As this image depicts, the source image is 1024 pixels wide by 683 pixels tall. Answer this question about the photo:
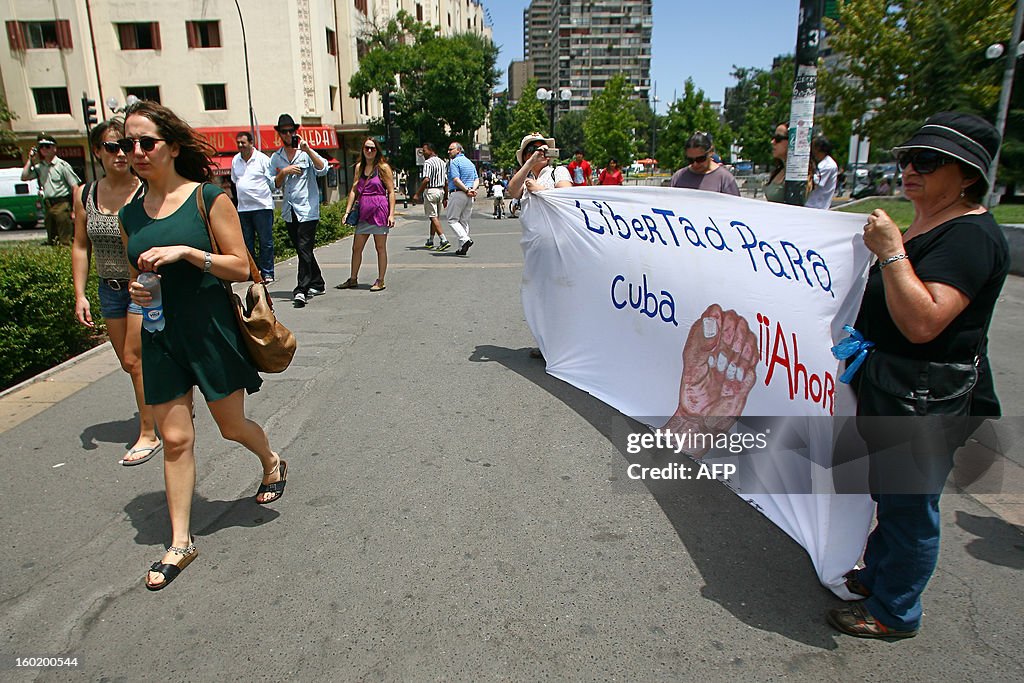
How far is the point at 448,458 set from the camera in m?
4.29

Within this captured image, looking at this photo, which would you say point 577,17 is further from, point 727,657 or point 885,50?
point 727,657

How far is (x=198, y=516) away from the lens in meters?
3.62

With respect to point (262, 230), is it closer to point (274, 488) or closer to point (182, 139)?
point (274, 488)

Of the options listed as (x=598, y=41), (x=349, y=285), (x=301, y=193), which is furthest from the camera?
(x=598, y=41)

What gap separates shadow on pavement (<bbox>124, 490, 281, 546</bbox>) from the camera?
347 cm

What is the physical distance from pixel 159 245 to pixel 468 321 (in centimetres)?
492

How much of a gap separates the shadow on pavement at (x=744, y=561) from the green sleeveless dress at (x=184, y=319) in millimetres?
2145

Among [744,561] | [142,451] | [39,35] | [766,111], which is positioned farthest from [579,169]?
[766,111]

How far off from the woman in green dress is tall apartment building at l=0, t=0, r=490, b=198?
110 feet

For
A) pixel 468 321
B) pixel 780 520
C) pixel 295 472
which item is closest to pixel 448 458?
pixel 295 472

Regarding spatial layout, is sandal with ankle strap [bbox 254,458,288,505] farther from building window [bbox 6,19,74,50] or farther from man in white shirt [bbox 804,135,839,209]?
building window [bbox 6,19,74,50]

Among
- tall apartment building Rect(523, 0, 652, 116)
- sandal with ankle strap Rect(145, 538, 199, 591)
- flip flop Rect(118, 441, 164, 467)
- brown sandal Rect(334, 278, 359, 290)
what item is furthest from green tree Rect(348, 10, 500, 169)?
tall apartment building Rect(523, 0, 652, 116)

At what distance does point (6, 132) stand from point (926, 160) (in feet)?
135

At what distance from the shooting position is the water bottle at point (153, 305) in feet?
9.48
